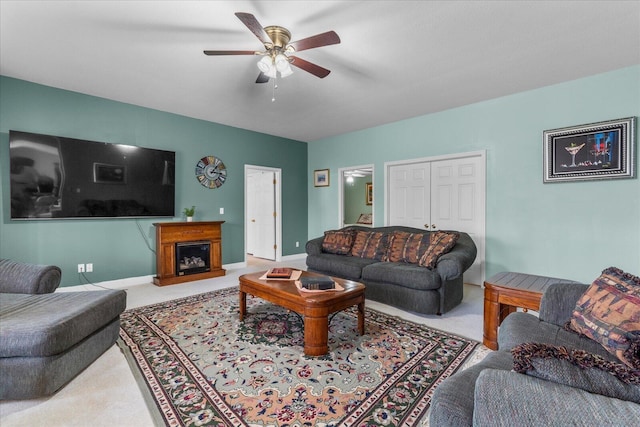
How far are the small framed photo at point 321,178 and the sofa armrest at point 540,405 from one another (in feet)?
17.4

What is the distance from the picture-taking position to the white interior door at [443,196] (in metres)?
4.09

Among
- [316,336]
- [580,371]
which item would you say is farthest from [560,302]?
[316,336]

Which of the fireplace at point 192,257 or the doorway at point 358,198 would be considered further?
the doorway at point 358,198

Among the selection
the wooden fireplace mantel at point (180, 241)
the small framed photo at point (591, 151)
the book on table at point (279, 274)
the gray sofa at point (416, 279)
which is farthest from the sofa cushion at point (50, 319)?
the small framed photo at point (591, 151)

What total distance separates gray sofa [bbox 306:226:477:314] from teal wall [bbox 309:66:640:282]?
2.70 feet

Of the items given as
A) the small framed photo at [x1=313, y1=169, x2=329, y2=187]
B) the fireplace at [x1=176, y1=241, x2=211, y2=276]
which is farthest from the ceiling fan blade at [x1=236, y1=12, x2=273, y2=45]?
the small framed photo at [x1=313, y1=169, x2=329, y2=187]

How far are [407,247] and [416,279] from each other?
69cm

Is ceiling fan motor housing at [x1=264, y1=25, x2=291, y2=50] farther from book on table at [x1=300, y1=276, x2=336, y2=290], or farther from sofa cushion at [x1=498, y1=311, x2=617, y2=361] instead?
sofa cushion at [x1=498, y1=311, x2=617, y2=361]

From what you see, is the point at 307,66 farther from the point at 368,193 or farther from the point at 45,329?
the point at 368,193

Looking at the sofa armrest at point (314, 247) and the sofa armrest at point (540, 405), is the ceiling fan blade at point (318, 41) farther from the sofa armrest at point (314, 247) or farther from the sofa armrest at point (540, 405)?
the sofa armrest at point (314, 247)

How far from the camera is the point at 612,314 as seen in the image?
4.54 feet

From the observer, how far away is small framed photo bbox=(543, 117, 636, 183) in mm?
3014

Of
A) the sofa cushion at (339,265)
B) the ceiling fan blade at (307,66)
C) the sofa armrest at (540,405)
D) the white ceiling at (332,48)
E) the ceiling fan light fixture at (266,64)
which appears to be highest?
the white ceiling at (332,48)

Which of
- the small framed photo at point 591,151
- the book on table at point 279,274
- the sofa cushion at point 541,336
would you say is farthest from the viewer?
the small framed photo at point 591,151
